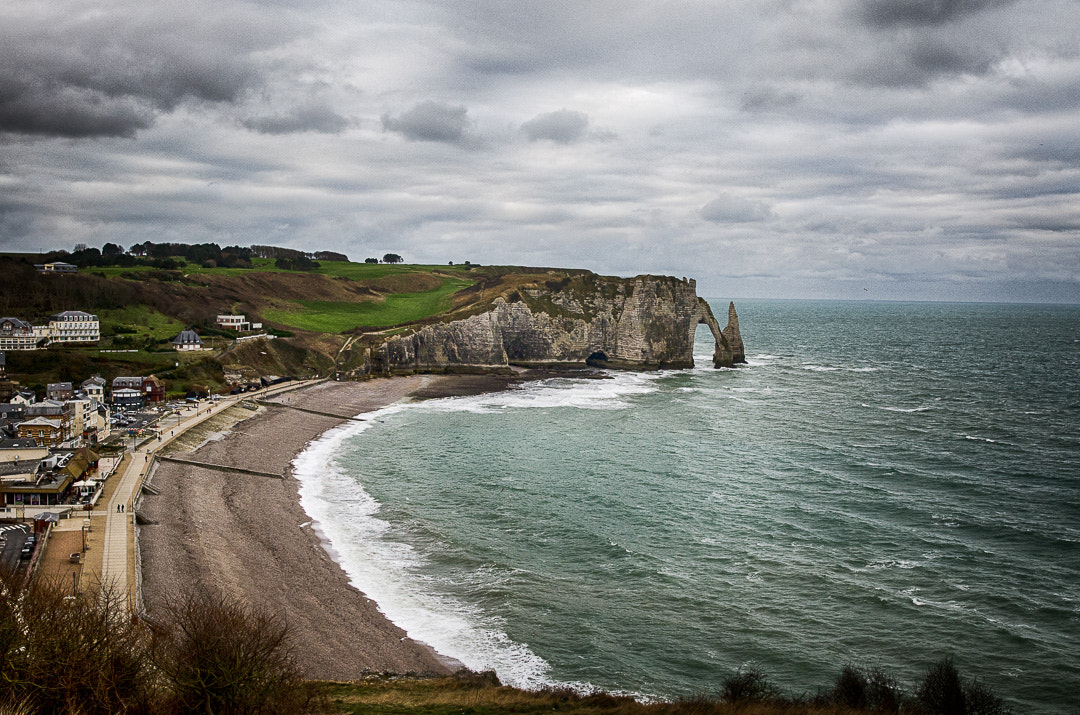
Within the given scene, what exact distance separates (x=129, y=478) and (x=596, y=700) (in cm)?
3923

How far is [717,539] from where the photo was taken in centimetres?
4300

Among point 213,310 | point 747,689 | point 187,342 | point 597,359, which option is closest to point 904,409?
point 597,359

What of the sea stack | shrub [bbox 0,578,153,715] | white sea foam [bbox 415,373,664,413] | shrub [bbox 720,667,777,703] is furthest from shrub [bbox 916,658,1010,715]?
the sea stack

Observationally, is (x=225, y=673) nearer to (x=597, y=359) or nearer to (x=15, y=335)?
(x=15, y=335)

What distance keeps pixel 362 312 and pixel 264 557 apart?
105958 millimetres

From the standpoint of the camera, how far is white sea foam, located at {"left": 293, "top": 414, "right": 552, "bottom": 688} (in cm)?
3028

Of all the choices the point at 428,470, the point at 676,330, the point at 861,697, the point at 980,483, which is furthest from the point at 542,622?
the point at 676,330

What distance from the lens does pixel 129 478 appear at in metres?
50.0

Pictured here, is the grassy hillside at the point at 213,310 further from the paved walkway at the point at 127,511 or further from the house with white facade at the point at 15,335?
the paved walkway at the point at 127,511

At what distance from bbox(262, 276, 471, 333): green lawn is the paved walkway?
5532 centimetres

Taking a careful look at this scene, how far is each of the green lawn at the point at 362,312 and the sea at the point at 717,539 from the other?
54214 mm

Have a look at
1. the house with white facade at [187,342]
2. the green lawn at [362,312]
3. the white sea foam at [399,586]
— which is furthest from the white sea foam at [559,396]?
the green lawn at [362,312]

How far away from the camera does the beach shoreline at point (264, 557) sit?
3077cm

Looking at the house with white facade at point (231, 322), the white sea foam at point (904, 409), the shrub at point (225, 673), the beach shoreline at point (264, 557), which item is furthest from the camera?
the house with white facade at point (231, 322)
